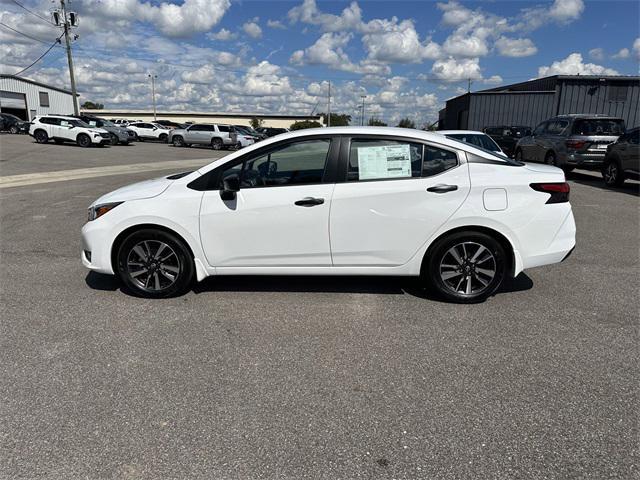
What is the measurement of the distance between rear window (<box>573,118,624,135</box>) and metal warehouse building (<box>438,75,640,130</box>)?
1944 centimetres

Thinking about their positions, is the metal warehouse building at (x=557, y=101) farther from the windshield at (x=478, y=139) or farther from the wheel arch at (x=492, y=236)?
the wheel arch at (x=492, y=236)

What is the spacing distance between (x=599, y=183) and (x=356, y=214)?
12486 millimetres

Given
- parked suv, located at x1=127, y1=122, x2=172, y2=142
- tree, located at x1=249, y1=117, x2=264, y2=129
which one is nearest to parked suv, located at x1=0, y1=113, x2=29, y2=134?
parked suv, located at x1=127, y1=122, x2=172, y2=142

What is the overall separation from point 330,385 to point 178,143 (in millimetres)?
35491

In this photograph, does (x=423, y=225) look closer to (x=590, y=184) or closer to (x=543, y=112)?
(x=590, y=184)

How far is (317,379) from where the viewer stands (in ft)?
10.5

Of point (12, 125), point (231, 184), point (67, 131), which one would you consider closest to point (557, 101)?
point (67, 131)

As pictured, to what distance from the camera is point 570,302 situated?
4.60 m

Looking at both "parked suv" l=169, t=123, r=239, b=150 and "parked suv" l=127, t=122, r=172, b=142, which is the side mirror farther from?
"parked suv" l=127, t=122, r=172, b=142

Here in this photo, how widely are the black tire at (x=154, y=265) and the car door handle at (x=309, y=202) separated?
45.5 inches

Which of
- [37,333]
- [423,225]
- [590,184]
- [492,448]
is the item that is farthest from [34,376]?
[590,184]

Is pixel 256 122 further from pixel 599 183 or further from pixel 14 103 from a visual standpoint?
pixel 599 183

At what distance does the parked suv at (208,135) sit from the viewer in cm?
3338

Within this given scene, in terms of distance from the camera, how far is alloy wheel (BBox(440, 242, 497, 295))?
14.4ft
